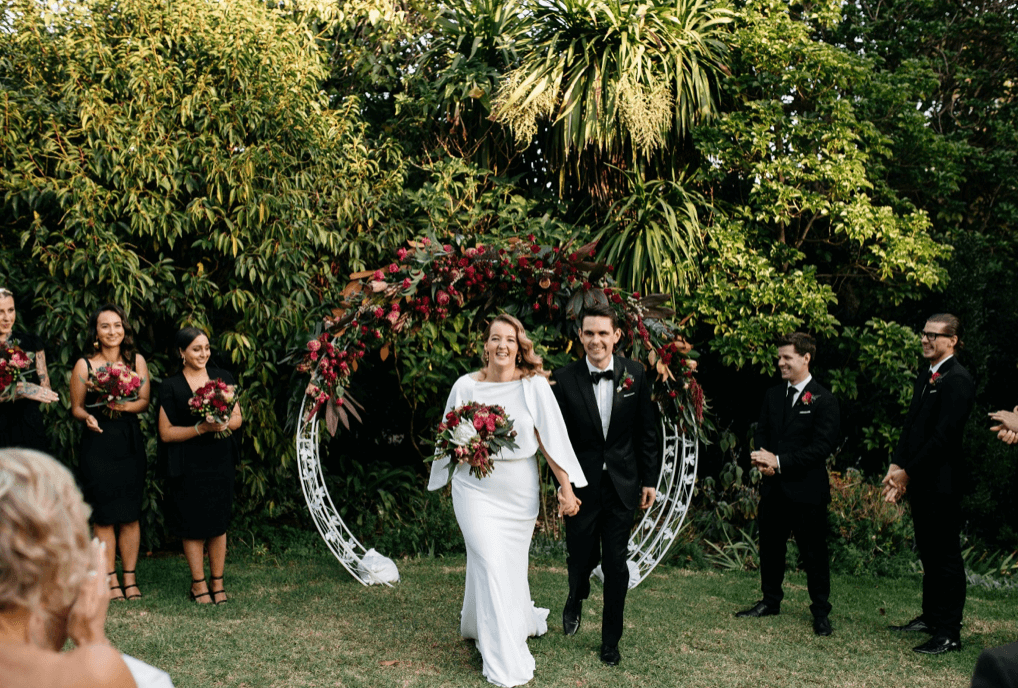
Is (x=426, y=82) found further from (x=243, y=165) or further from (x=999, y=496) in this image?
(x=999, y=496)

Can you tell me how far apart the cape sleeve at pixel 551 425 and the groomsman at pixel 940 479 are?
204 centimetres

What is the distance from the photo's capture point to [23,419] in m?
5.50

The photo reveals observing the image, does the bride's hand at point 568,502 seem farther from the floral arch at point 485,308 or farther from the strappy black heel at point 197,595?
the strappy black heel at point 197,595

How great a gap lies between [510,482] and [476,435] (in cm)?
39

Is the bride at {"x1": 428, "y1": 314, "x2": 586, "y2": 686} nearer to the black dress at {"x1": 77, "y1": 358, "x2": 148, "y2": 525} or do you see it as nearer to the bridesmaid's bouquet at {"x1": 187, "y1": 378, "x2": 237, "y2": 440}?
the bridesmaid's bouquet at {"x1": 187, "y1": 378, "x2": 237, "y2": 440}

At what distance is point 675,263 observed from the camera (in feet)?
26.6

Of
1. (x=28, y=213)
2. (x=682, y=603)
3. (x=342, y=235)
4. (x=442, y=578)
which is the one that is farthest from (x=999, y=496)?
(x=28, y=213)

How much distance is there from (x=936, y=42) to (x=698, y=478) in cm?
574

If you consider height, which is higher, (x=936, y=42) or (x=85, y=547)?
(x=936, y=42)

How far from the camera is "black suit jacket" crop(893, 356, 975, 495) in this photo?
4859 millimetres

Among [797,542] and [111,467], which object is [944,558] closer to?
[797,542]

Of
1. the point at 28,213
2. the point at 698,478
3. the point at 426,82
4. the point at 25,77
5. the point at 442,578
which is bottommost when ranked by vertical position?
the point at 442,578

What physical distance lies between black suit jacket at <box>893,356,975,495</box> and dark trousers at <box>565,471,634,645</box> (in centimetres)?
180

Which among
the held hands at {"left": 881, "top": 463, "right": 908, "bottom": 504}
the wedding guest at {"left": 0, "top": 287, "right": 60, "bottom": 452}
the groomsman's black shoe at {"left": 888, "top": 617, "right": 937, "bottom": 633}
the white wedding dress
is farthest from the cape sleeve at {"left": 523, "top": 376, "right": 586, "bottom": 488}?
the wedding guest at {"left": 0, "top": 287, "right": 60, "bottom": 452}
